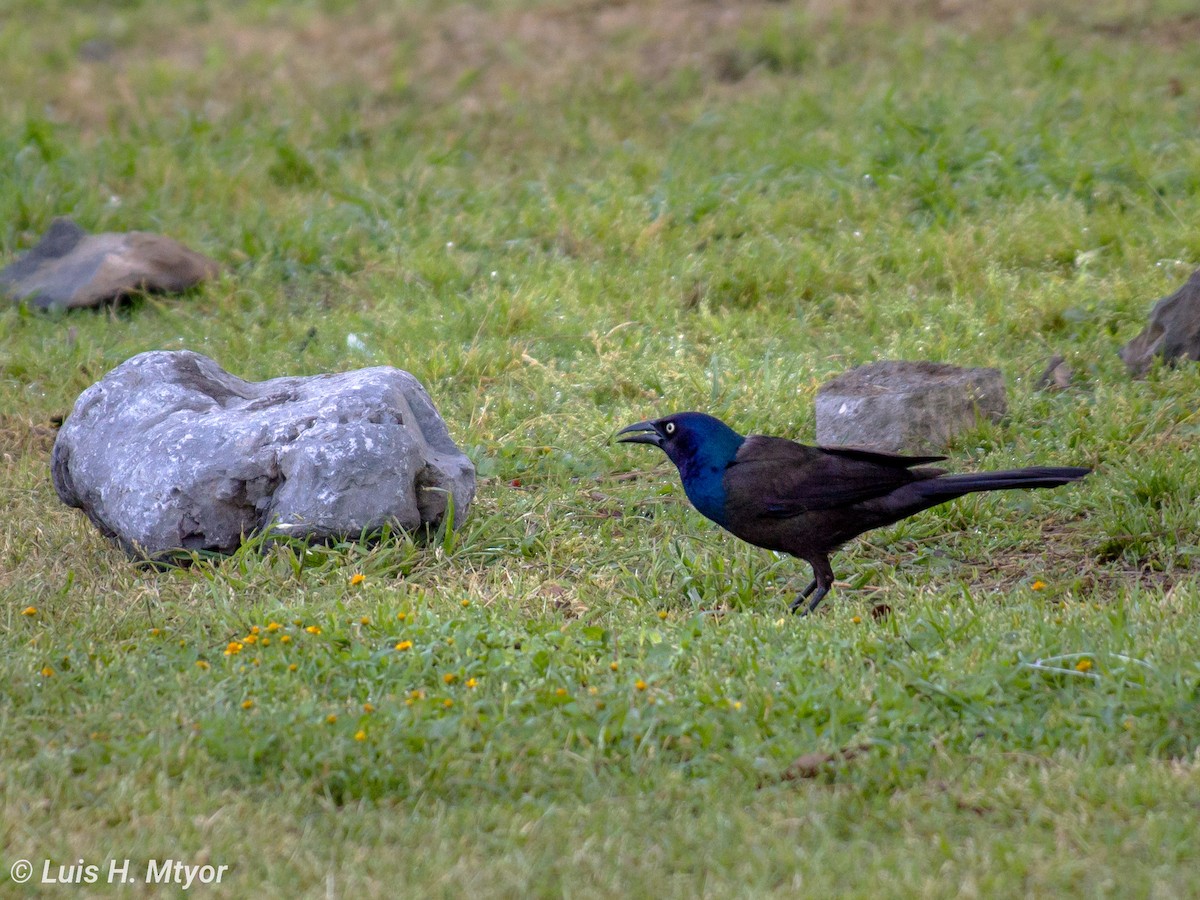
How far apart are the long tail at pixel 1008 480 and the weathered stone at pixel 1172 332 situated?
208 cm

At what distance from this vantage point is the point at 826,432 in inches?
238

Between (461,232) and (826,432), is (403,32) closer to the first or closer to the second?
(461,232)

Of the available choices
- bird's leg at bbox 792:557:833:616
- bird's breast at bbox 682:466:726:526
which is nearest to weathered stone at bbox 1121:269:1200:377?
bird's leg at bbox 792:557:833:616

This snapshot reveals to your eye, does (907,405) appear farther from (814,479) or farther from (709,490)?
(709,490)

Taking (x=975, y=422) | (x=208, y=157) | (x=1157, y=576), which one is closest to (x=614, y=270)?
(x=975, y=422)

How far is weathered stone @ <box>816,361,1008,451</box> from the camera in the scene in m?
5.90

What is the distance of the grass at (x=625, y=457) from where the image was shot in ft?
11.4

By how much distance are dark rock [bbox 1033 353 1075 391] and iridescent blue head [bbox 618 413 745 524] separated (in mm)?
2150

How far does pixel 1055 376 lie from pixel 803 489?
229 centimetres

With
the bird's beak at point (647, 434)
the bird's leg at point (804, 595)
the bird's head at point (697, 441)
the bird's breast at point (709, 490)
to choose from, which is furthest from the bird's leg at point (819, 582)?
the bird's beak at point (647, 434)

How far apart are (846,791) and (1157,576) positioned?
2.04m

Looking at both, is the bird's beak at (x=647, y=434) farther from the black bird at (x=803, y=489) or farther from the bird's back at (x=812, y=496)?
the bird's back at (x=812, y=496)

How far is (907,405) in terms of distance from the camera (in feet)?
19.4

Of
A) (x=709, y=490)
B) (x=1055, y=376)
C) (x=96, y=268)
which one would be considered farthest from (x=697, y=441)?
(x=96, y=268)
